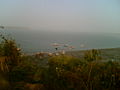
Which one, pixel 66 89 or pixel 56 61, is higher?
pixel 56 61

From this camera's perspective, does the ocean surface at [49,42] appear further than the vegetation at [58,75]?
Yes

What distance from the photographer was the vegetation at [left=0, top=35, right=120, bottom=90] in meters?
2.63

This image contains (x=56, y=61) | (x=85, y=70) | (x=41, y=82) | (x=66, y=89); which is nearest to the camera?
(x=66, y=89)

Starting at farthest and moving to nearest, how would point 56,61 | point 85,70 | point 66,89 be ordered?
point 56,61, point 85,70, point 66,89

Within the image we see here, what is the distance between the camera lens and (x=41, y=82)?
2746 mm

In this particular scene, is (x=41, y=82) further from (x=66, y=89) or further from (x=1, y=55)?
(x=1, y=55)

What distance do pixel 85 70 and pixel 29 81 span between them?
33.9 inches

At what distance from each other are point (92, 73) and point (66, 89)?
0.54 meters

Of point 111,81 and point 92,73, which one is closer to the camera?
point 111,81

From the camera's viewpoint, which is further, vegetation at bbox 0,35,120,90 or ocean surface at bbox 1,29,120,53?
ocean surface at bbox 1,29,120,53

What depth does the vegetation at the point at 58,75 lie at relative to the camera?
2.63m

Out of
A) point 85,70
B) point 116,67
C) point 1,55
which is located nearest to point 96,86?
point 85,70

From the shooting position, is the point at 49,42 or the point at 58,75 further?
the point at 49,42

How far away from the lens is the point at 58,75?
2.79 meters
